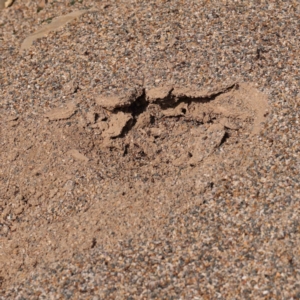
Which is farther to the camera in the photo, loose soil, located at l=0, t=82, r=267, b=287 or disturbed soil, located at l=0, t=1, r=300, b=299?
loose soil, located at l=0, t=82, r=267, b=287

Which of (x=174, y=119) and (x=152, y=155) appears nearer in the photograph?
(x=152, y=155)

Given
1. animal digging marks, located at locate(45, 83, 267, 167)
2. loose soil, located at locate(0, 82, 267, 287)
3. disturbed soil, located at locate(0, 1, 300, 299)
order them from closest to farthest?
disturbed soil, located at locate(0, 1, 300, 299) < loose soil, located at locate(0, 82, 267, 287) < animal digging marks, located at locate(45, 83, 267, 167)

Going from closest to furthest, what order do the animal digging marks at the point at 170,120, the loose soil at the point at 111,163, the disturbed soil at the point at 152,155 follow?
the disturbed soil at the point at 152,155 → the loose soil at the point at 111,163 → the animal digging marks at the point at 170,120

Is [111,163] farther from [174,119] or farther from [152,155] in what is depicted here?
[174,119]

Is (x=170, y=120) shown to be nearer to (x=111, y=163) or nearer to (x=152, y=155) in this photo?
(x=152, y=155)

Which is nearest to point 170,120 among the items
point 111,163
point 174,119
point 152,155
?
point 174,119

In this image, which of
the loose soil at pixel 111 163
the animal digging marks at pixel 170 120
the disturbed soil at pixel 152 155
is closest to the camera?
the disturbed soil at pixel 152 155

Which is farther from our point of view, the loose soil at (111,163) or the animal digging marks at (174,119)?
the animal digging marks at (174,119)

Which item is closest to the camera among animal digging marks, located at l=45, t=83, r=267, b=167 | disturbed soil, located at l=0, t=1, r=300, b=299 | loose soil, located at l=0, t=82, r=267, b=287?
disturbed soil, located at l=0, t=1, r=300, b=299
